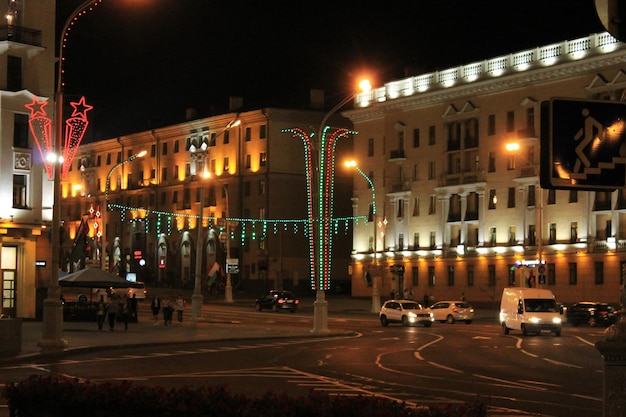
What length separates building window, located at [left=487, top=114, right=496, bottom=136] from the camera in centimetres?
8419

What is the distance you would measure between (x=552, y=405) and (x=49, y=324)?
17.6 meters

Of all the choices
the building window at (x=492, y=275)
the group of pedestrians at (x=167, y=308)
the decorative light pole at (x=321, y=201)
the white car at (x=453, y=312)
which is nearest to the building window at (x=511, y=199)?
the building window at (x=492, y=275)

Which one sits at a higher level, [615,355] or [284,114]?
[284,114]

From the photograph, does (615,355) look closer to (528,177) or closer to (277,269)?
(528,177)

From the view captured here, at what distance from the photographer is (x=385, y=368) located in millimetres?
27375

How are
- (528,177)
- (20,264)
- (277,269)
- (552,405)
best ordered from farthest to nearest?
(277,269) < (528,177) < (20,264) < (552,405)

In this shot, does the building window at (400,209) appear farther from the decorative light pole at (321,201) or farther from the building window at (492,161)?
the decorative light pole at (321,201)

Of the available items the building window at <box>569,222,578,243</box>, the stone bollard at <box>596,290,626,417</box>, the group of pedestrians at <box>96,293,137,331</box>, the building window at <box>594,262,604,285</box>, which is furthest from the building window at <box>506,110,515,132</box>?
the stone bollard at <box>596,290,626,417</box>

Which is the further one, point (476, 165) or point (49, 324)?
point (476, 165)

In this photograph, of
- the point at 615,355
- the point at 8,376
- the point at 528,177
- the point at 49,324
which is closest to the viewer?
the point at 615,355

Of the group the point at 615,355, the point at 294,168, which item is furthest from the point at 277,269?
the point at 615,355

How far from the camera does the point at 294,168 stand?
350 feet

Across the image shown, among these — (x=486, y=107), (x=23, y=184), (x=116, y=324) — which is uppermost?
(x=486, y=107)

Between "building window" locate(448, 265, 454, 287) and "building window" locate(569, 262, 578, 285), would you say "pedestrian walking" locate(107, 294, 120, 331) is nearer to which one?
"building window" locate(569, 262, 578, 285)
